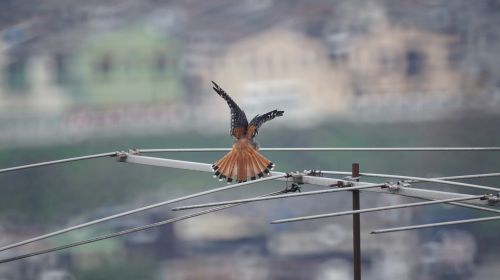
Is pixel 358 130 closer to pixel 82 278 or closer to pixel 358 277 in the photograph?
pixel 82 278

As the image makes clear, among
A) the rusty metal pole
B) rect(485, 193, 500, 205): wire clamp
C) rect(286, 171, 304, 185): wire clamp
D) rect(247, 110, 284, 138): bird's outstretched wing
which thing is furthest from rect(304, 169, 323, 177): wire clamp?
rect(485, 193, 500, 205): wire clamp

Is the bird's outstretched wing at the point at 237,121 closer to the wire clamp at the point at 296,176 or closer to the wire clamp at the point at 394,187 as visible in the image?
the wire clamp at the point at 296,176

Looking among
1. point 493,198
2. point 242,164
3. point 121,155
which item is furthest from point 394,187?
point 121,155

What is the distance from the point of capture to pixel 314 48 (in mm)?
9500

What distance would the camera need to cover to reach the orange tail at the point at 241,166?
11.6ft

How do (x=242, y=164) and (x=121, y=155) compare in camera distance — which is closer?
(x=242, y=164)

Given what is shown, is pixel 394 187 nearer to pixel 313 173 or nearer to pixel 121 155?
pixel 313 173

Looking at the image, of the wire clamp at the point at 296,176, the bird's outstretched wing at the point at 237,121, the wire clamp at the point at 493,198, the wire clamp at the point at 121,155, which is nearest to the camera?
the wire clamp at the point at 493,198

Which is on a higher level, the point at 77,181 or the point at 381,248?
the point at 77,181

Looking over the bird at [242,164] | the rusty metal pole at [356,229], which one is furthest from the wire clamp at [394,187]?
the bird at [242,164]

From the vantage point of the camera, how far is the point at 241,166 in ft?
11.6

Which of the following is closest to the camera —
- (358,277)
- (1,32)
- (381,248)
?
(358,277)

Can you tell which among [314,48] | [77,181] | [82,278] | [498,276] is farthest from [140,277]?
[498,276]

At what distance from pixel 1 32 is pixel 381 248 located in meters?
4.60
